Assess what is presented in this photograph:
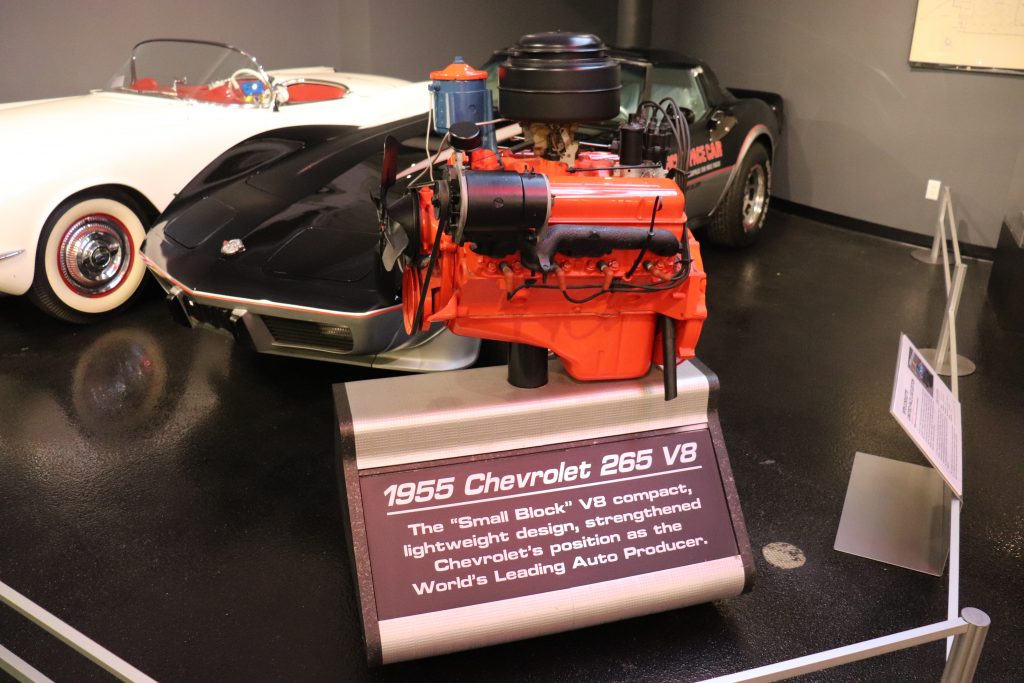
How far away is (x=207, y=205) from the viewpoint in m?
3.55

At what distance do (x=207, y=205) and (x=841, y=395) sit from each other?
2.75m

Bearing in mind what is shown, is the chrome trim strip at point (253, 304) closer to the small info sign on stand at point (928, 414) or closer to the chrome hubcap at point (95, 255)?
the chrome hubcap at point (95, 255)

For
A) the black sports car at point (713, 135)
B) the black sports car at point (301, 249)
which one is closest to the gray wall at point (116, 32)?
the black sports car at point (301, 249)

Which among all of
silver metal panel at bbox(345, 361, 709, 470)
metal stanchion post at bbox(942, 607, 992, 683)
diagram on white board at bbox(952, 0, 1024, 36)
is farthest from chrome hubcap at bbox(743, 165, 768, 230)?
metal stanchion post at bbox(942, 607, 992, 683)

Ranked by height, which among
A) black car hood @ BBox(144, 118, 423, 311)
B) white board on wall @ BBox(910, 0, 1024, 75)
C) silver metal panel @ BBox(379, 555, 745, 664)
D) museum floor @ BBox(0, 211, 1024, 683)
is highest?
white board on wall @ BBox(910, 0, 1024, 75)

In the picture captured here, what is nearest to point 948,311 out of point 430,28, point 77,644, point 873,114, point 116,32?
point 873,114

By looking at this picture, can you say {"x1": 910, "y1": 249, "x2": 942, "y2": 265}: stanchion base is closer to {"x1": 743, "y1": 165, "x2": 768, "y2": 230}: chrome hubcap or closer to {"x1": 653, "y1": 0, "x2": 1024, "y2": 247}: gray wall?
{"x1": 653, "y1": 0, "x2": 1024, "y2": 247}: gray wall

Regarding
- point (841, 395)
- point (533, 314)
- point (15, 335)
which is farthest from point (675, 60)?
Result: point (15, 335)

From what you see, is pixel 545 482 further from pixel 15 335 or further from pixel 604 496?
pixel 15 335

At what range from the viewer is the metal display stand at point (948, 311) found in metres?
3.09

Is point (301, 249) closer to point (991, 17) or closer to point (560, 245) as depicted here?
point (560, 245)

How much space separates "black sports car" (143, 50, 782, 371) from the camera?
2961 millimetres

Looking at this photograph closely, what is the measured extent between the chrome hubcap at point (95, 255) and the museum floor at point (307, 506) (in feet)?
0.68

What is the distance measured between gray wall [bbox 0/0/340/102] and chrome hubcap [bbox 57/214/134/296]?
226cm
